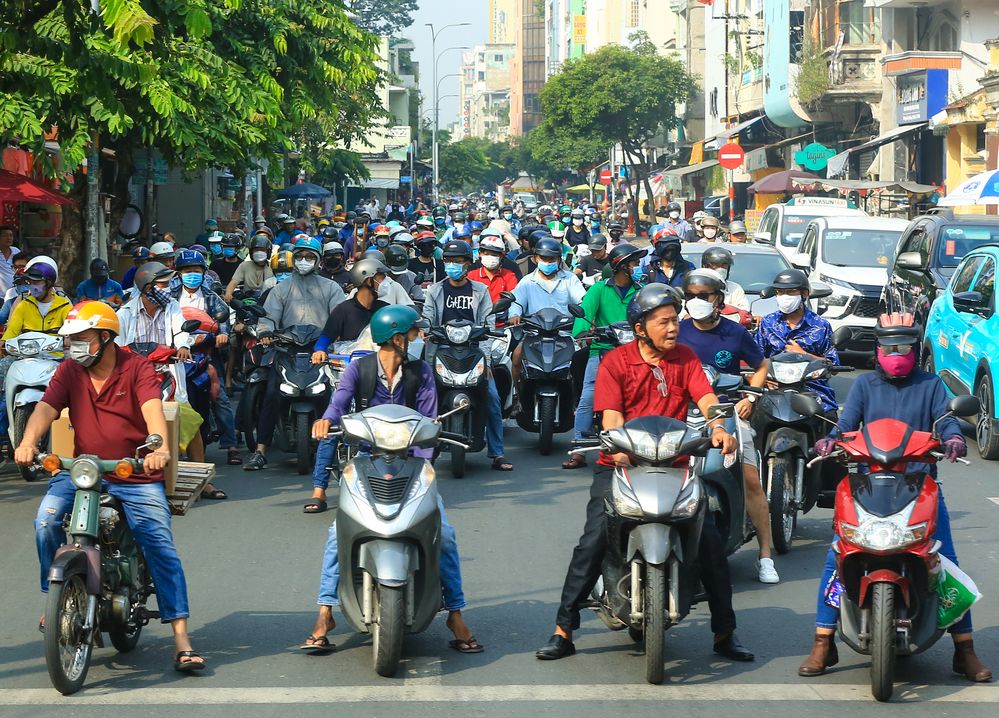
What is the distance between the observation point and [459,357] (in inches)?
458

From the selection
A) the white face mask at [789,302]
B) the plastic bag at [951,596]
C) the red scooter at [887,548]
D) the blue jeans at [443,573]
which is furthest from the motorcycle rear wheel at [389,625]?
the white face mask at [789,302]

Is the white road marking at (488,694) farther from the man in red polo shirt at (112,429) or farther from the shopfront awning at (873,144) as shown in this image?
the shopfront awning at (873,144)

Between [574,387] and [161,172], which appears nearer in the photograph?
[574,387]

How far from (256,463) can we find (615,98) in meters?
62.2

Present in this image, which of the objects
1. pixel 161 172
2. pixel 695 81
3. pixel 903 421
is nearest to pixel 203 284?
pixel 903 421

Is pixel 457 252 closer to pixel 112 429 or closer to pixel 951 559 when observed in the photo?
pixel 112 429

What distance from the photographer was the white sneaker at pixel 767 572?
810cm

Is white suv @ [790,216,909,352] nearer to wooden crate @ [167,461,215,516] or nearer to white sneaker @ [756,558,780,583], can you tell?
white sneaker @ [756,558,780,583]

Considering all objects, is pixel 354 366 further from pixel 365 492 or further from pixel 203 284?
pixel 203 284

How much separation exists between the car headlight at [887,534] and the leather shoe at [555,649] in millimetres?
1410

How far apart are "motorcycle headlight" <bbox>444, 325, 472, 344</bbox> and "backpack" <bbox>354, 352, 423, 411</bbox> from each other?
3.91 m

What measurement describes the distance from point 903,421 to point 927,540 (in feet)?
2.71

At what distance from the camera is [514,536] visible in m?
9.37

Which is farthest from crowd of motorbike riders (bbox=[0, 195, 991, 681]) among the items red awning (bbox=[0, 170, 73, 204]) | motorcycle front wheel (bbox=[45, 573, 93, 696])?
red awning (bbox=[0, 170, 73, 204])
